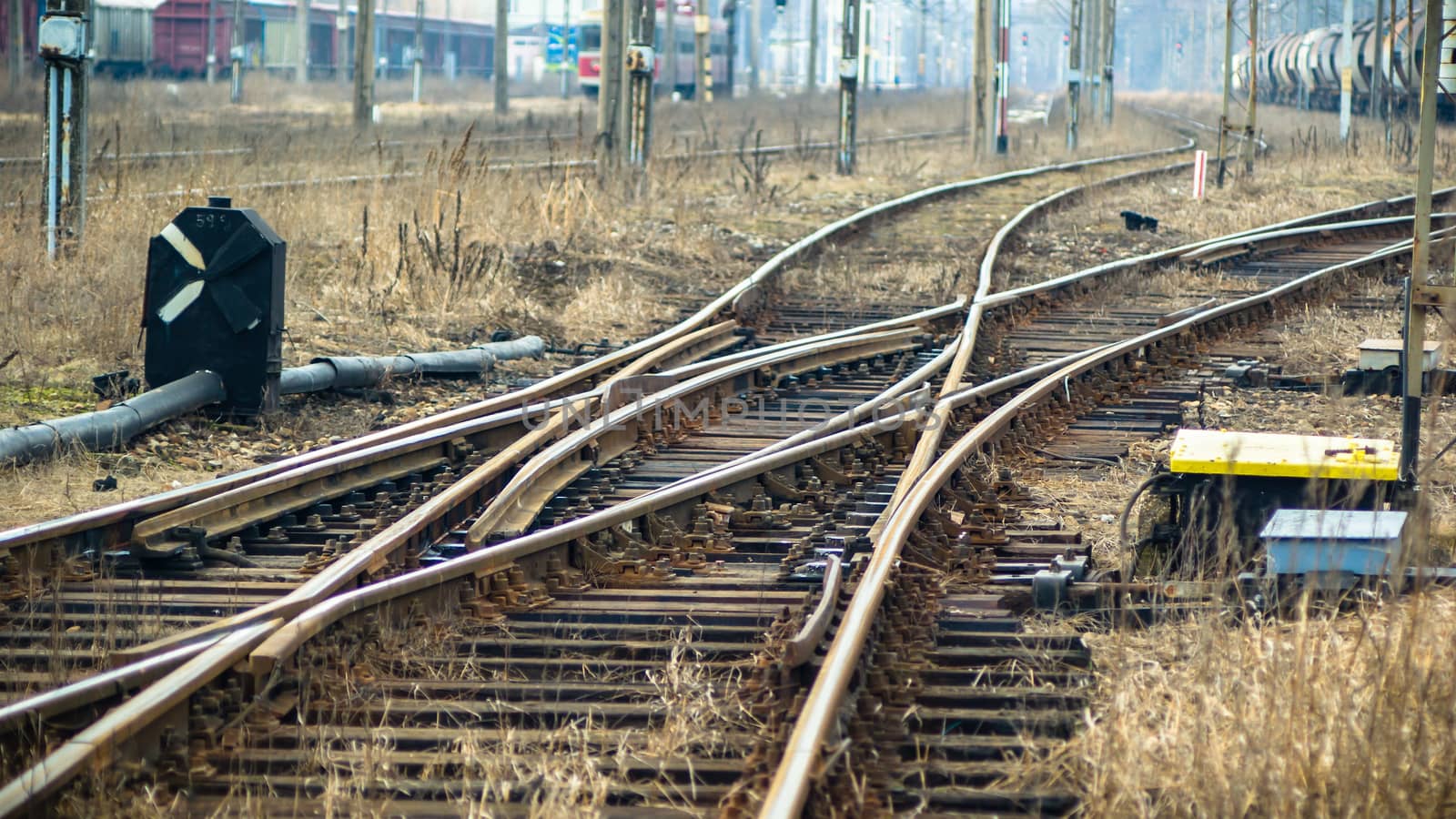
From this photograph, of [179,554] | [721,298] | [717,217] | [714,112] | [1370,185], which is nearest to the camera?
[179,554]

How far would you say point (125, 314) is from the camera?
10.4 meters

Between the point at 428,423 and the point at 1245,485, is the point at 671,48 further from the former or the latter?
the point at 1245,485

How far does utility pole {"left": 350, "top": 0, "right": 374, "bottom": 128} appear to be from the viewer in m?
29.0

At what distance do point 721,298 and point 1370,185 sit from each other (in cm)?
1572

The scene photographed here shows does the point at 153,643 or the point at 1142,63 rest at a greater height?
the point at 1142,63

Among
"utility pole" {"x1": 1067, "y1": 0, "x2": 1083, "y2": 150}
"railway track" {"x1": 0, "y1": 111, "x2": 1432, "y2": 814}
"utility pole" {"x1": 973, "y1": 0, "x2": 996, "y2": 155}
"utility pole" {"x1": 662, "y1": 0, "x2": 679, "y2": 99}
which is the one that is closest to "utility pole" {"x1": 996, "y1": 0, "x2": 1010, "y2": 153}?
"utility pole" {"x1": 973, "y1": 0, "x2": 996, "y2": 155}

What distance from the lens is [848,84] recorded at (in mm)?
25453

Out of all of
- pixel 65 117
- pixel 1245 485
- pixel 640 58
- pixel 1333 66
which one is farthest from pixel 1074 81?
pixel 1245 485

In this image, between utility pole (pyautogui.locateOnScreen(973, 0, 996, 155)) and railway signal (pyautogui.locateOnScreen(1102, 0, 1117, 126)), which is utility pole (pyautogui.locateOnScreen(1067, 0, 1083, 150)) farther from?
railway signal (pyautogui.locateOnScreen(1102, 0, 1117, 126))

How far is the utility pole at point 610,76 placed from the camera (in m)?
20.2

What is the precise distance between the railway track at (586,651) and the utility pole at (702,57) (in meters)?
41.2

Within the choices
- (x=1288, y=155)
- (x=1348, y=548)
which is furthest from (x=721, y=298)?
(x=1288, y=155)

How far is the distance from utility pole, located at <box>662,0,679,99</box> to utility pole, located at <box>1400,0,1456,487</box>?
44.9 m

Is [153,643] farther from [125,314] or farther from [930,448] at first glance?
[125,314]
